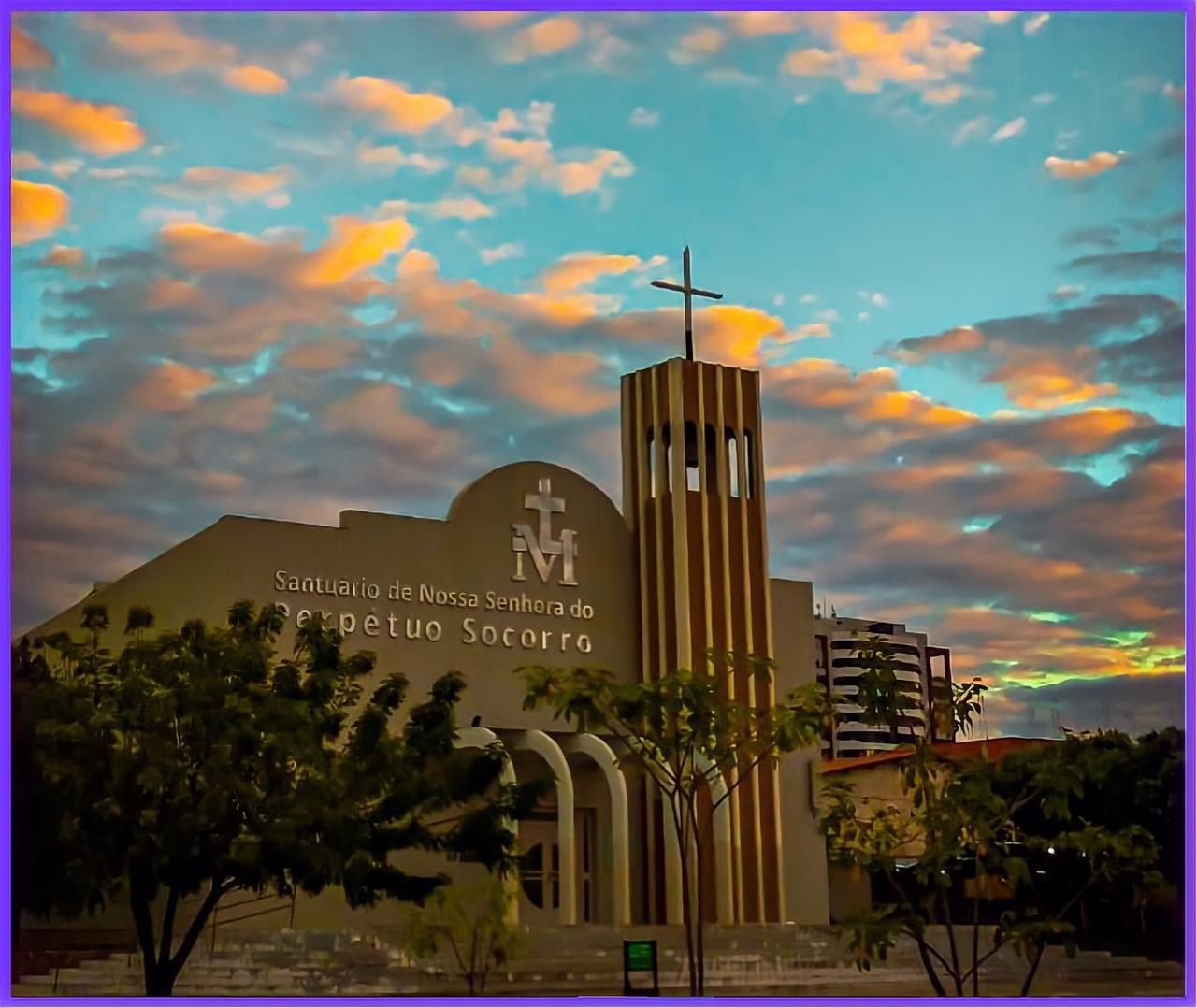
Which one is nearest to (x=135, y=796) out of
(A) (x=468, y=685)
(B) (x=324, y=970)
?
(B) (x=324, y=970)

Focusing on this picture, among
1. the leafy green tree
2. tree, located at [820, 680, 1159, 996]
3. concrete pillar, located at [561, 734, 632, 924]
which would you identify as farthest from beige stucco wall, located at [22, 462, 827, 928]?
tree, located at [820, 680, 1159, 996]

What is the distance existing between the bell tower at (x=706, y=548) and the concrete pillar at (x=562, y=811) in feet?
6.53

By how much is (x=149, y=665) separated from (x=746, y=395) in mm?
9608

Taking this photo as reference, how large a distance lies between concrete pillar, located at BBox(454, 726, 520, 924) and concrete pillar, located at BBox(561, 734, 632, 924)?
1139 millimetres

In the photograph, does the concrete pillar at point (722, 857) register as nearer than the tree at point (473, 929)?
No

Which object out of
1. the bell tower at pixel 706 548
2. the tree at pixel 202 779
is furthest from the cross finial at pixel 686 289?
the tree at pixel 202 779

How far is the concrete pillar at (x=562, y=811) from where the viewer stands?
62.6 ft

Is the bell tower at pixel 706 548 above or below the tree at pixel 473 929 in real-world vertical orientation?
above

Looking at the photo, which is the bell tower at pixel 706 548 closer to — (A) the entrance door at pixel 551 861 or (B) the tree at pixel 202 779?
(A) the entrance door at pixel 551 861

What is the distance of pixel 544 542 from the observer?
21.2 meters

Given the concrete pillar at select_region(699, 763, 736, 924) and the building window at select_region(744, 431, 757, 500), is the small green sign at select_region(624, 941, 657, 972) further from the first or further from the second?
the building window at select_region(744, 431, 757, 500)

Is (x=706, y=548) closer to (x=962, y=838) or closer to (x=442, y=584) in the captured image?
(x=442, y=584)

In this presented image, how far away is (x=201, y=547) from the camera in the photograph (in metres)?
18.5

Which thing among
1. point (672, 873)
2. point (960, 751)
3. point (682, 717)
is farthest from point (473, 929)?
point (960, 751)
